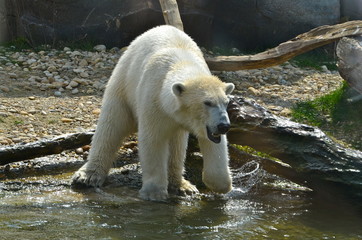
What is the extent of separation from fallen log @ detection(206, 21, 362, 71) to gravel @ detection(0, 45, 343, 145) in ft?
2.65

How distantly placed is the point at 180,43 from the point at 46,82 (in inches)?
157

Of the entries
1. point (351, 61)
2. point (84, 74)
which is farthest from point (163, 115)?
point (84, 74)

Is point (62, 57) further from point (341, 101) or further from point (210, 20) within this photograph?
point (341, 101)

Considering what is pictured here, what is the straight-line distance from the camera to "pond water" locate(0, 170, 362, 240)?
16.0ft

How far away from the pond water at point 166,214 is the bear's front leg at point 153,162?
0.12 m

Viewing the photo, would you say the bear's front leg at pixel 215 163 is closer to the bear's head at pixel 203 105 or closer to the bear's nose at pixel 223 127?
the bear's head at pixel 203 105

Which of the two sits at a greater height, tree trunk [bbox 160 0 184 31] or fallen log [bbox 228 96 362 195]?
tree trunk [bbox 160 0 184 31]

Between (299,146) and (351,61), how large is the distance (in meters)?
2.45

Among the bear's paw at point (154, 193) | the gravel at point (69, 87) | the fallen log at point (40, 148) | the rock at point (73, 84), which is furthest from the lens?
the rock at point (73, 84)

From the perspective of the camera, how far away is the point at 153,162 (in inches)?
224

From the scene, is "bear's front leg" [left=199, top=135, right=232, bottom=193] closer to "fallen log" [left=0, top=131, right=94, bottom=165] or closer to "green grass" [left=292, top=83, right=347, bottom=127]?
"fallen log" [left=0, top=131, right=94, bottom=165]

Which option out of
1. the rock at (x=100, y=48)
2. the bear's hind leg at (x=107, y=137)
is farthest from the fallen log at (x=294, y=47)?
the rock at (x=100, y=48)

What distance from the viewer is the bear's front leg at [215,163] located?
5.64 m

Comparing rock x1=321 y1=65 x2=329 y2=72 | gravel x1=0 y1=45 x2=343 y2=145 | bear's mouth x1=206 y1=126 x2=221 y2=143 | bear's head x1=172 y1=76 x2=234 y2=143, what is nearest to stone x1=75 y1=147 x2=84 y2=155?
gravel x1=0 y1=45 x2=343 y2=145
